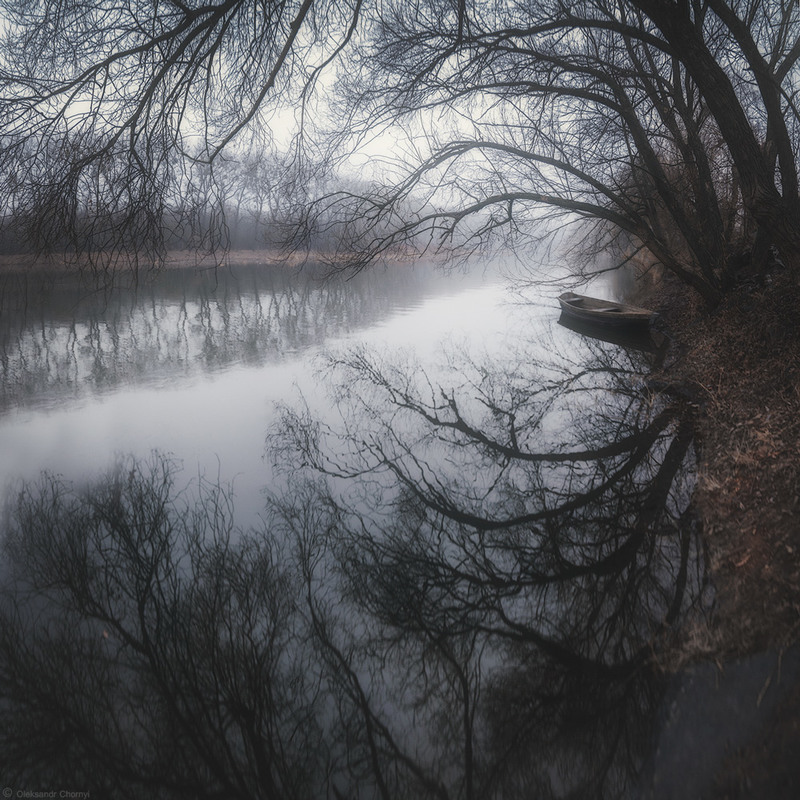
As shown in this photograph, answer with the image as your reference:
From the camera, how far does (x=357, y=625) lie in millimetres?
3975

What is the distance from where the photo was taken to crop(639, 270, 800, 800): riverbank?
98.4 inches

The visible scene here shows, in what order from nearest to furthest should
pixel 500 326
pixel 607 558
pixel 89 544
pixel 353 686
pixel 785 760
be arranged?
1. pixel 785 760
2. pixel 353 686
3. pixel 607 558
4. pixel 89 544
5. pixel 500 326

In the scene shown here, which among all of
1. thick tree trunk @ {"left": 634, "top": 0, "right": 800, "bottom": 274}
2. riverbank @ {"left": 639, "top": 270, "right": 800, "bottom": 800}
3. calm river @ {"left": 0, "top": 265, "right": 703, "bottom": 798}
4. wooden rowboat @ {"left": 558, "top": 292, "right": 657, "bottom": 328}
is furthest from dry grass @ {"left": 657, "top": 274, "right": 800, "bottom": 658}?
wooden rowboat @ {"left": 558, "top": 292, "right": 657, "bottom": 328}

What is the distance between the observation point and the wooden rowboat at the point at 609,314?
1386 cm

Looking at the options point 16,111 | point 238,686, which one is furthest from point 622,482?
point 16,111

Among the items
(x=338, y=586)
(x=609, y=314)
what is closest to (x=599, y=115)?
(x=609, y=314)

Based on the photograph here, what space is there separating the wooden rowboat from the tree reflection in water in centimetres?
734

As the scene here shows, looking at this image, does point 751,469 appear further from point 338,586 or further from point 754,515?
point 338,586

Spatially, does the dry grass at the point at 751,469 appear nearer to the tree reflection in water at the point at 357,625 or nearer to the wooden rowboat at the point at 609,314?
the tree reflection in water at the point at 357,625

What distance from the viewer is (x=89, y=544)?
504 centimetres

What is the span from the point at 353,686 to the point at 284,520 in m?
2.20

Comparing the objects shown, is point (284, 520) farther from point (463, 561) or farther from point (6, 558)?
point (6, 558)

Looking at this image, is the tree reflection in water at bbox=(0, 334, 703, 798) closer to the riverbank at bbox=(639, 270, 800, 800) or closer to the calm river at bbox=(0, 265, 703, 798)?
the calm river at bbox=(0, 265, 703, 798)

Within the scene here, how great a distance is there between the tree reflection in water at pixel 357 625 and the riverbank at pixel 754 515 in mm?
258
